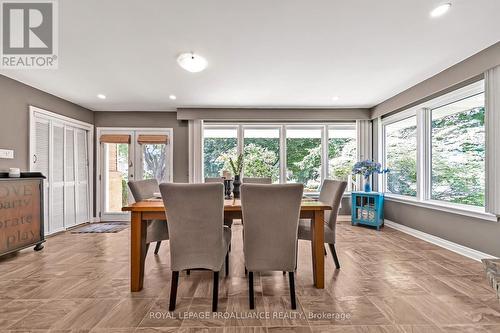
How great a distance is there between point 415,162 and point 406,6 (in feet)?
9.78

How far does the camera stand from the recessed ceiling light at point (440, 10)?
2080mm

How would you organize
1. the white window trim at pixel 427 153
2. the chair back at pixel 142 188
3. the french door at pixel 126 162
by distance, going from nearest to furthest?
the chair back at pixel 142 188 → the white window trim at pixel 427 153 → the french door at pixel 126 162

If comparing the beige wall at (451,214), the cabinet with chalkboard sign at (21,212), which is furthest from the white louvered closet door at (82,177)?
the beige wall at (451,214)

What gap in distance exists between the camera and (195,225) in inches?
77.7

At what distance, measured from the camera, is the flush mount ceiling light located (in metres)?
2.90

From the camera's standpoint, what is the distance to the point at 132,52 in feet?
9.41

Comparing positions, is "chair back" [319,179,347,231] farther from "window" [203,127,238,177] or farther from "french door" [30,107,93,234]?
"french door" [30,107,93,234]

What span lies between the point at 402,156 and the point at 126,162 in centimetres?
553

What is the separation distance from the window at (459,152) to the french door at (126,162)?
485cm

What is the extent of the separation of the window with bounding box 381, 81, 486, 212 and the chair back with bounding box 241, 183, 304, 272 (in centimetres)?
268

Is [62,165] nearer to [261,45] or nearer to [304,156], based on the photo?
[261,45]

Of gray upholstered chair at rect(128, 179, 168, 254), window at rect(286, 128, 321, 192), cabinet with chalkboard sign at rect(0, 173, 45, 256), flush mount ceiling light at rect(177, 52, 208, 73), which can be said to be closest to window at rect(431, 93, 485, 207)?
window at rect(286, 128, 321, 192)

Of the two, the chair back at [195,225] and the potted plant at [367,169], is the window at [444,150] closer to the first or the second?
the potted plant at [367,169]

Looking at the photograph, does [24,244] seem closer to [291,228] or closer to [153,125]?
[153,125]
